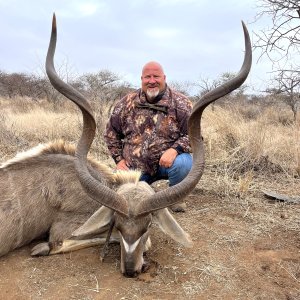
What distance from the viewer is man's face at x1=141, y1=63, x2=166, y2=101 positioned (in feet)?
15.6

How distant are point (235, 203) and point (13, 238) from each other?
8.23 ft

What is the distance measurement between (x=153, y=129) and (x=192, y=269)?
1.82m

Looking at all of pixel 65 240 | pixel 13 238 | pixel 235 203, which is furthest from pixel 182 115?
pixel 13 238

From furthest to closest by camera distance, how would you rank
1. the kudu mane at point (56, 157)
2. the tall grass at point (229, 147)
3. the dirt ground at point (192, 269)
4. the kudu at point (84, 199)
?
the tall grass at point (229, 147)
the kudu mane at point (56, 157)
the kudu at point (84, 199)
the dirt ground at point (192, 269)

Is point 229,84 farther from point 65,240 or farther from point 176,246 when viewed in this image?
point 65,240

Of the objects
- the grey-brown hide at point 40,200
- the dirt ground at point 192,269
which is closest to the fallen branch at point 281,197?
the dirt ground at point 192,269

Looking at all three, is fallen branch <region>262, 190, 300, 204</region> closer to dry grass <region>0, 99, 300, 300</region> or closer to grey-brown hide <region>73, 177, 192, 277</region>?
dry grass <region>0, 99, 300, 300</region>

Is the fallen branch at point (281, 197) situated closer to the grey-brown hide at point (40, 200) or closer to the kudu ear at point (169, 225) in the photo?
the kudu ear at point (169, 225)

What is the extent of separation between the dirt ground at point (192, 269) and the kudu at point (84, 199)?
15 centimetres

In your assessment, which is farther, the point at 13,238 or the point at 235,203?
the point at 235,203

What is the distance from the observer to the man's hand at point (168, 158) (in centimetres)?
448

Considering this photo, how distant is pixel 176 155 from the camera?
455cm

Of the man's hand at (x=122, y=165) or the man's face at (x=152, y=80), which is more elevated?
the man's face at (x=152, y=80)

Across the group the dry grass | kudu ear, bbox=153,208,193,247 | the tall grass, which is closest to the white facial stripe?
the dry grass
